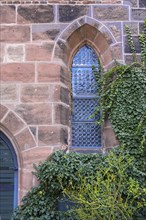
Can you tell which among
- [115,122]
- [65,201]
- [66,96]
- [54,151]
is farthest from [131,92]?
[65,201]

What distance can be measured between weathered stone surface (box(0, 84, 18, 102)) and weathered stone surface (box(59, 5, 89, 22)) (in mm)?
1294

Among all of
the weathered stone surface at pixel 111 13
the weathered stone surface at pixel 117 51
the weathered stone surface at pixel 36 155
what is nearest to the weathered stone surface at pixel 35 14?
the weathered stone surface at pixel 111 13

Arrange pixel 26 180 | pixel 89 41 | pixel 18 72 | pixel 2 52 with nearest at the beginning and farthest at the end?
pixel 26 180 < pixel 18 72 < pixel 2 52 < pixel 89 41

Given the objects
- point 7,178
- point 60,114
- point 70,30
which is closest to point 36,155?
point 7,178

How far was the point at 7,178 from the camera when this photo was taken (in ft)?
20.6

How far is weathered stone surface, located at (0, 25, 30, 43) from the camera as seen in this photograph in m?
6.63

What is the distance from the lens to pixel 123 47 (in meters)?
6.65

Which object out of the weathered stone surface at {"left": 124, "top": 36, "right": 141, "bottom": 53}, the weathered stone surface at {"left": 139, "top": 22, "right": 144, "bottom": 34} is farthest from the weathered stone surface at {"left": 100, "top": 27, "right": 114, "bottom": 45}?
the weathered stone surface at {"left": 139, "top": 22, "right": 144, "bottom": 34}

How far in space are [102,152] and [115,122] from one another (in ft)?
1.59

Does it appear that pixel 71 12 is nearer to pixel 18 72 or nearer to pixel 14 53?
pixel 14 53

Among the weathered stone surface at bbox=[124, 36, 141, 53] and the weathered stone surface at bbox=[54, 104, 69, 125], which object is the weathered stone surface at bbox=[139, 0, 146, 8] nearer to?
the weathered stone surface at bbox=[124, 36, 141, 53]

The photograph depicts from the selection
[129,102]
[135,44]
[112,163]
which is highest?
[135,44]

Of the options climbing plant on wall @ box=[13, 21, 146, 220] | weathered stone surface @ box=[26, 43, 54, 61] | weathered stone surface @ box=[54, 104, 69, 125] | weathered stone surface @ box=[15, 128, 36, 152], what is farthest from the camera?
weathered stone surface @ box=[26, 43, 54, 61]

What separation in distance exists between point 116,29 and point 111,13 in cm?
28
